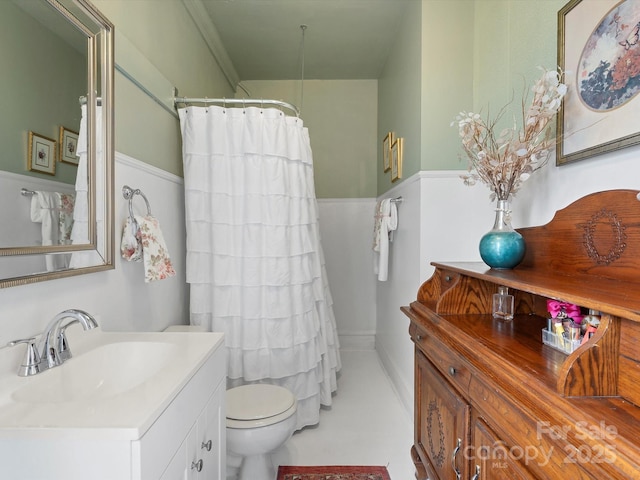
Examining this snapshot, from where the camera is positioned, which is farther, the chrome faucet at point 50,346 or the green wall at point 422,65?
the green wall at point 422,65

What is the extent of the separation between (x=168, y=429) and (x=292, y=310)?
126 cm

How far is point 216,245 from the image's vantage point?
1.94 m

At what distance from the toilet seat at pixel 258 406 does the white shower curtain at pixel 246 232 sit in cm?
32

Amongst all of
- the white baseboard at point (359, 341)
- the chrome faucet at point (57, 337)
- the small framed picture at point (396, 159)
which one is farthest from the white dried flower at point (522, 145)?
the white baseboard at point (359, 341)

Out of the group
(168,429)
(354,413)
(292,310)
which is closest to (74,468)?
(168,429)

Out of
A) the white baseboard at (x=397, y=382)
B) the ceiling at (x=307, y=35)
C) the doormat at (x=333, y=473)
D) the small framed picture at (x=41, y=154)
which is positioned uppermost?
the ceiling at (x=307, y=35)

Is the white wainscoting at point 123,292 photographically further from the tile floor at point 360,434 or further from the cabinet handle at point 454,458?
the cabinet handle at point 454,458

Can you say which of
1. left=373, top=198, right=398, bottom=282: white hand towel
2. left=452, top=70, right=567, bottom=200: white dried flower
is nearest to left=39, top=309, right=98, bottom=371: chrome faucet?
left=452, top=70, right=567, bottom=200: white dried flower

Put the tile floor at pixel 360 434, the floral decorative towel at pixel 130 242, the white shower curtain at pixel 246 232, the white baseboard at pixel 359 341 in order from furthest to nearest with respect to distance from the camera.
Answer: the white baseboard at pixel 359 341, the white shower curtain at pixel 246 232, the tile floor at pixel 360 434, the floral decorative towel at pixel 130 242

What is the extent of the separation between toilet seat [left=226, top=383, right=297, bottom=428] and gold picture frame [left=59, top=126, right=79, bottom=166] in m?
1.12

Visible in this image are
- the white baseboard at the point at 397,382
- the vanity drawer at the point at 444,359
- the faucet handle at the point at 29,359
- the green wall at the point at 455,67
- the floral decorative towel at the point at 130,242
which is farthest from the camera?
the white baseboard at the point at 397,382

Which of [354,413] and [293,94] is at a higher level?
[293,94]

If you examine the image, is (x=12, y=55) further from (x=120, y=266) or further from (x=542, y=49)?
(x=542, y=49)

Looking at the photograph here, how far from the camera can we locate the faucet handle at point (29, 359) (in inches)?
35.2
